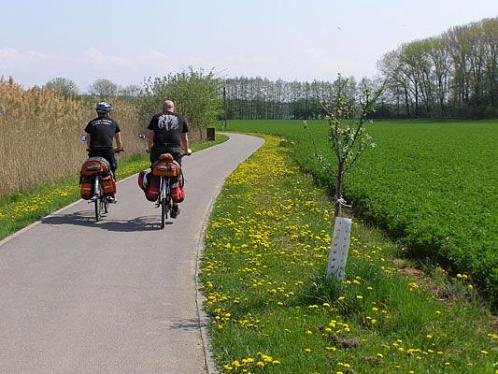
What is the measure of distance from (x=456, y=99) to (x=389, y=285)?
101 m

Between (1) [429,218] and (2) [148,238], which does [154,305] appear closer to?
(2) [148,238]

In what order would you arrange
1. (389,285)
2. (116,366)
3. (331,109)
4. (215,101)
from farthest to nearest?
(215,101)
(331,109)
(389,285)
(116,366)

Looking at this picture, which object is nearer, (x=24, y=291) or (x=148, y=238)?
(x=24, y=291)

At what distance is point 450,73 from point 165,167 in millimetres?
101836

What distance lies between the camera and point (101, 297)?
21.3ft

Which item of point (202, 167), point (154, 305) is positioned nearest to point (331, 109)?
point (154, 305)

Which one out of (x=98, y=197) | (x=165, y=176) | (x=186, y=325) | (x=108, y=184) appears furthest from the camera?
(x=108, y=184)

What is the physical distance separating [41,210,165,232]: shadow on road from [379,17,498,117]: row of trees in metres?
87.3

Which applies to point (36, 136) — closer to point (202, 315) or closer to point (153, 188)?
point (153, 188)

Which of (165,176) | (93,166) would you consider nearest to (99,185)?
(93,166)

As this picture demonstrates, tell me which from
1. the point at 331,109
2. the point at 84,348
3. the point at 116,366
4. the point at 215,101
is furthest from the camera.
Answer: the point at 215,101

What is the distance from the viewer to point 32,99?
17.5 meters

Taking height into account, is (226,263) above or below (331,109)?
below

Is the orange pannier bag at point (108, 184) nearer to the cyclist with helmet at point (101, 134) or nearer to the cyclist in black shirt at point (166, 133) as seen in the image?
the cyclist with helmet at point (101, 134)
